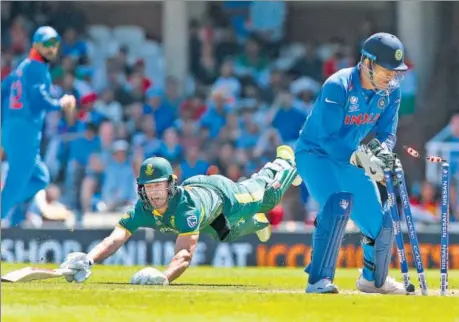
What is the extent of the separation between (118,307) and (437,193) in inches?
324

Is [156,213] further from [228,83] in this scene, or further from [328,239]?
[228,83]

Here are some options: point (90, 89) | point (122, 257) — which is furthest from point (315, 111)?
point (90, 89)

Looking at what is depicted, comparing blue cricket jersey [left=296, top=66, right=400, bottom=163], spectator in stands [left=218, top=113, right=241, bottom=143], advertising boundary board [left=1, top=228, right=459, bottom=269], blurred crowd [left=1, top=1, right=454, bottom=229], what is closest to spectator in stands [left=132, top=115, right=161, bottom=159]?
blurred crowd [left=1, top=1, right=454, bottom=229]

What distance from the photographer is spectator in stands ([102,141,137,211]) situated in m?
16.1

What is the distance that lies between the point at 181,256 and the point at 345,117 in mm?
1471

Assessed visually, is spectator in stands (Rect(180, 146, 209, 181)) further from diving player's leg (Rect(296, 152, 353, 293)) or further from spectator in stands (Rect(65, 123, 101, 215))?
diving player's leg (Rect(296, 152, 353, 293))

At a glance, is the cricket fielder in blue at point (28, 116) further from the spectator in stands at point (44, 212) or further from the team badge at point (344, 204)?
the team badge at point (344, 204)

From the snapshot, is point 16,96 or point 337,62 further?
point 337,62

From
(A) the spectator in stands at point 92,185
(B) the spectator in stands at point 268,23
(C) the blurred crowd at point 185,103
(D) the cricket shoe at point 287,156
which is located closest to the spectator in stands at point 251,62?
(C) the blurred crowd at point 185,103

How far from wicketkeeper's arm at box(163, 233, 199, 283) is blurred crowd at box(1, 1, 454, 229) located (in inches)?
237

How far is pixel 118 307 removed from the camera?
7.90 metres

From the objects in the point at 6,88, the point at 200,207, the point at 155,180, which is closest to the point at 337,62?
the point at 6,88

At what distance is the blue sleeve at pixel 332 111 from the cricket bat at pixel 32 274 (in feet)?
6.57

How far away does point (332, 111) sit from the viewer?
9.05 m
